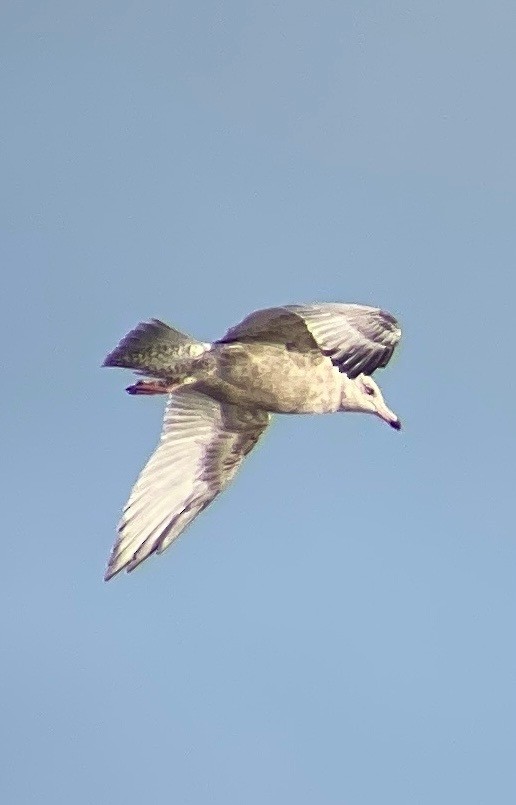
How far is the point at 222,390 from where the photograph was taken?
1179 cm

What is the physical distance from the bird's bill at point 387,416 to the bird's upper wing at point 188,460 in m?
1.07

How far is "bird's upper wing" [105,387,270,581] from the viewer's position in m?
11.9

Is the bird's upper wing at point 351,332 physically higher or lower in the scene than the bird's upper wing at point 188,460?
higher

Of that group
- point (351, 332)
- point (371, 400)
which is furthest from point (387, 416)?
point (351, 332)

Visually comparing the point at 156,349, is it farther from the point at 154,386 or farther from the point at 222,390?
the point at 222,390

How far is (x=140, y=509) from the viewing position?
466 inches

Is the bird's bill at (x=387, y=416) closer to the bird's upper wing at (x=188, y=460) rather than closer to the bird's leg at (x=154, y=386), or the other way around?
the bird's upper wing at (x=188, y=460)

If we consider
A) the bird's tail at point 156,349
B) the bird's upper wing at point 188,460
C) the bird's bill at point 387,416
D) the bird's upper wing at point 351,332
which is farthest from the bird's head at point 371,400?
the bird's upper wing at point 351,332

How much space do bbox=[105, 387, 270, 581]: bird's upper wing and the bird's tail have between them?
0.48 metres

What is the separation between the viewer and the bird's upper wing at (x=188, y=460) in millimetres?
11898


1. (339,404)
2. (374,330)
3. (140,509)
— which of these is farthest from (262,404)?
(374,330)

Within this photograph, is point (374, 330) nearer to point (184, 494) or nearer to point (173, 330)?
point (173, 330)

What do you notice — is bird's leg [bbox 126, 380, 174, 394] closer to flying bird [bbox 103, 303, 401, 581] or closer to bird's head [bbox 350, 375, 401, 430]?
flying bird [bbox 103, 303, 401, 581]

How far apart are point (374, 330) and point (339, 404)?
7.39 ft
